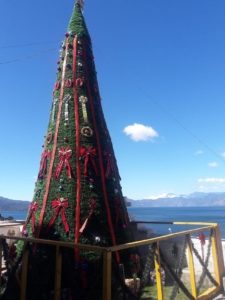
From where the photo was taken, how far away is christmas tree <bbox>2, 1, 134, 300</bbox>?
5.16 meters

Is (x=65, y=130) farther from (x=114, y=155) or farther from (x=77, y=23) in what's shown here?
(x=77, y=23)

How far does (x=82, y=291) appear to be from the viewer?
16.4 ft

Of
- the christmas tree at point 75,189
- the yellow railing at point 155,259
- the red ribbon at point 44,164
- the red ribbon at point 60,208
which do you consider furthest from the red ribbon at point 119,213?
the red ribbon at point 44,164

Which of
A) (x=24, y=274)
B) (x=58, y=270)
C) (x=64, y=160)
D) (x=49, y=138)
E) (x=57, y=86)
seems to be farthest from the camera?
(x=57, y=86)

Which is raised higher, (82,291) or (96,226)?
(96,226)

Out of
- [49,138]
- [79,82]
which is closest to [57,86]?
[79,82]

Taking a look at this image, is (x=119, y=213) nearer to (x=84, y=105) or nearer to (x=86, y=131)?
(x=86, y=131)

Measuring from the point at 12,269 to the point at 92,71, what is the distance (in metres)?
4.02

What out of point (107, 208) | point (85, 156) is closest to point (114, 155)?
point (85, 156)

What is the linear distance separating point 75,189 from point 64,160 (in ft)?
1.89

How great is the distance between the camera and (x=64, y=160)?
5844 mm

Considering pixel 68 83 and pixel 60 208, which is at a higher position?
pixel 68 83

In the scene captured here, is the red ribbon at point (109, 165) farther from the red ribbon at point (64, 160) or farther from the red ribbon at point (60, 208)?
the red ribbon at point (60, 208)

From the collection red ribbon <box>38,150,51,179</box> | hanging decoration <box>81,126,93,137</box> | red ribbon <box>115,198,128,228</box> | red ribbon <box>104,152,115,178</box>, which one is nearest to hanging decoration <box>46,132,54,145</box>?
red ribbon <box>38,150,51,179</box>
